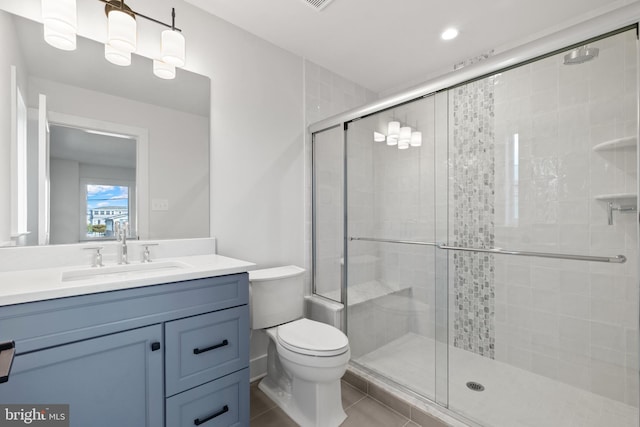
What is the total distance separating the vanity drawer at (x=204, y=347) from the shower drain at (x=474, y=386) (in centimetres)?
138

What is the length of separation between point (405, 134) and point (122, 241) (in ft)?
5.99

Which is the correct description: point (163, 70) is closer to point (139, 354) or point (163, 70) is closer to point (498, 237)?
point (139, 354)

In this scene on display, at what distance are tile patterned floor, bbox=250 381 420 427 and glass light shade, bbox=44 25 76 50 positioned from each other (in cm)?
214

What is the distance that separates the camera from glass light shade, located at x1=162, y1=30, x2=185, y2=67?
1.61m

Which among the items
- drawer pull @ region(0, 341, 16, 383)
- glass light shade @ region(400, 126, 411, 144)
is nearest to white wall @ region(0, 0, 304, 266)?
glass light shade @ region(400, 126, 411, 144)

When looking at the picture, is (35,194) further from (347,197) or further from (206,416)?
(347,197)

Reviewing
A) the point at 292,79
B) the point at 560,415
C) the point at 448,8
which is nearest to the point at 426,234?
the point at 560,415

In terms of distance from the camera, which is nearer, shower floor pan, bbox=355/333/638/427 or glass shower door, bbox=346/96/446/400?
shower floor pan, bbox=355/333/638/427

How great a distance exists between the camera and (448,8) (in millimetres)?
1844

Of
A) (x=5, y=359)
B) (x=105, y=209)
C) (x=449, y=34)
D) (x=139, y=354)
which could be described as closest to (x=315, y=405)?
(x=139, y=354)

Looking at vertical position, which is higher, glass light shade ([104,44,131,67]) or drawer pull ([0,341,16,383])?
glass light shade ([104,44,131,67])

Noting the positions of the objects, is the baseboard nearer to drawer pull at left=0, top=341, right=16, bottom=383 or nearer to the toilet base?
the toilet base

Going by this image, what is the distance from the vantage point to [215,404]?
1352 millimetres

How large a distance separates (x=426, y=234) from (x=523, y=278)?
71cm
